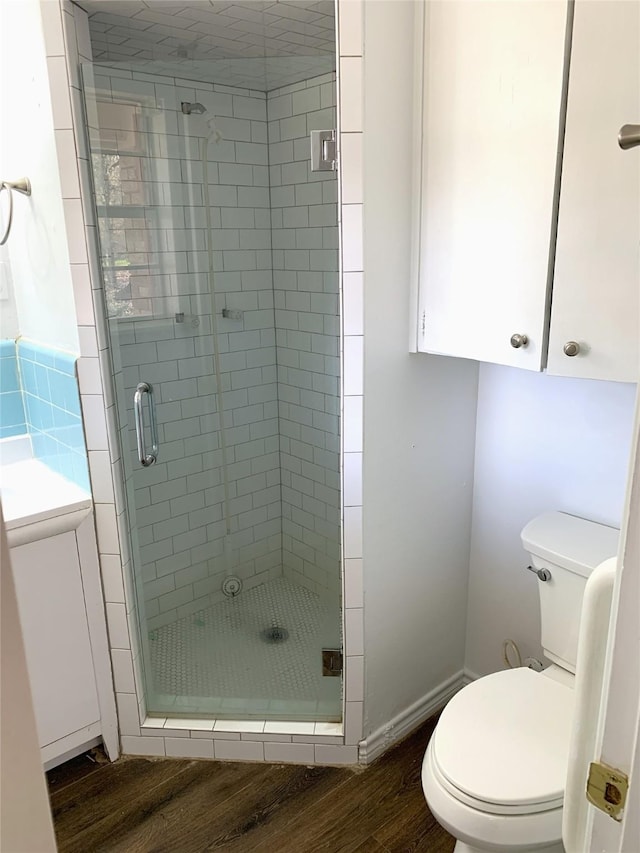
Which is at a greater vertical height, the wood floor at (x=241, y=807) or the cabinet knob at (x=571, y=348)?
the cabinet knob at (x=571, y=348)

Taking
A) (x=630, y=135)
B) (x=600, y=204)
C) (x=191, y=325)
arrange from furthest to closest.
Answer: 1. (x=191, y=325)
2. (x=600, y=204)
3. (x=630, y=135)

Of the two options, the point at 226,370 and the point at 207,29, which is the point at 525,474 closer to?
the point at 226,370

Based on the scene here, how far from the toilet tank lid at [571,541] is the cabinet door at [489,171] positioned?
523 mm

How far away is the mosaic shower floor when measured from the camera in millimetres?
2131

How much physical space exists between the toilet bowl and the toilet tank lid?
0.34 meters

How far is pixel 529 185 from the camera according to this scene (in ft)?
4.80

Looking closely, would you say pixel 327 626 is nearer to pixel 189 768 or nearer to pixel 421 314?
pixel 189 768

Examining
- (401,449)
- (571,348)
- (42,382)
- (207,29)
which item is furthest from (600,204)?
(42,382)

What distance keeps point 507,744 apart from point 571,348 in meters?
0.95

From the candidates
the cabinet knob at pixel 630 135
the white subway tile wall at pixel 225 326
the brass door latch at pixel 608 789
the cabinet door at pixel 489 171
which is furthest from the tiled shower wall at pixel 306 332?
the brass door latch at pixel 608 789

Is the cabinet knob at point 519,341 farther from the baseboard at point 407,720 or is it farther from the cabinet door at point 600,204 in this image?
the baseboard at point 407,720

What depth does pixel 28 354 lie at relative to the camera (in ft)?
6.90

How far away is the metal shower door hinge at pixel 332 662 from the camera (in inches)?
81.4

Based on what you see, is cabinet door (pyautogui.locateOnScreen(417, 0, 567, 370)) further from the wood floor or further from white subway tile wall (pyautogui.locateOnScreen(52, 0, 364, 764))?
the wood floor
